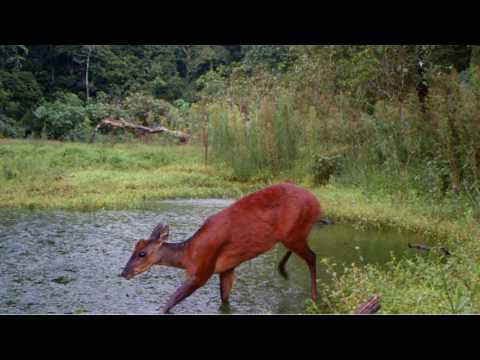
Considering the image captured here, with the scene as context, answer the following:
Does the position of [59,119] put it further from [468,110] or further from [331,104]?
[468,110]

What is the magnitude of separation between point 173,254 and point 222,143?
167cm

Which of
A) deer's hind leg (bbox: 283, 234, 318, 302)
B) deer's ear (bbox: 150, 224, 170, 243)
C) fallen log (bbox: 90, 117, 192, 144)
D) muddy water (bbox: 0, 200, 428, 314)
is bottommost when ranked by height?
muddy water (bbox: 0, 200, 428, 314)

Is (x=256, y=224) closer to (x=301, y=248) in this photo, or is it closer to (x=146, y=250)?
(x=301, y=248)

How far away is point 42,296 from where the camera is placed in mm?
3963

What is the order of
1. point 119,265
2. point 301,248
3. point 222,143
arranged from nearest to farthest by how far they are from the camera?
point 301,248
point 119,265
point 222,143

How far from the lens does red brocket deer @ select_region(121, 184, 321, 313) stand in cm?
348

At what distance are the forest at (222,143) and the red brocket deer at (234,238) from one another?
567 mm

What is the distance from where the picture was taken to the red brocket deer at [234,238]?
3.48 metres

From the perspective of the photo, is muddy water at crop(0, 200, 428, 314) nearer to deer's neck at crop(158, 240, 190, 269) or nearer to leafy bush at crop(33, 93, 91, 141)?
deer's neck at crop(158, 240, 190, 269)

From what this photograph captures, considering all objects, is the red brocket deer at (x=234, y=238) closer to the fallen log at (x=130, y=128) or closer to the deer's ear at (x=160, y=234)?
the deer's ear at (x=160, y=234)

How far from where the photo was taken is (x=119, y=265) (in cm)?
430

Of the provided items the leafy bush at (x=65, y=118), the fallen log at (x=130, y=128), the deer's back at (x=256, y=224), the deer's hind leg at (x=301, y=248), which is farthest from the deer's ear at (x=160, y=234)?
the leafy bush at (x=65, y=118)

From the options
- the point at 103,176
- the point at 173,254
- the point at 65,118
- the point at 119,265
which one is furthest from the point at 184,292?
the point at 65,118

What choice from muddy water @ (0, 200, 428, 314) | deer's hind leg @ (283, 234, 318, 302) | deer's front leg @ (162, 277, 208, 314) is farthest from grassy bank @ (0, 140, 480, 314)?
deer's front leg @ (162, 277, 208, 314)
